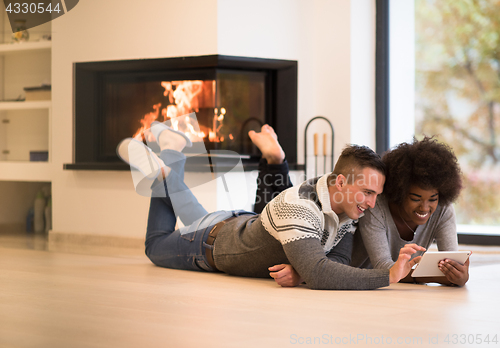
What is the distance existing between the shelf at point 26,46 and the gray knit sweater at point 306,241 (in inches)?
109

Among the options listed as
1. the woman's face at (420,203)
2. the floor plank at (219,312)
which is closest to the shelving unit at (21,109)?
the floor plank at (219,312)

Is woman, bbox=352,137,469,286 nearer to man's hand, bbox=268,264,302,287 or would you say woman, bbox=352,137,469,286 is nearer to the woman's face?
the woman's face

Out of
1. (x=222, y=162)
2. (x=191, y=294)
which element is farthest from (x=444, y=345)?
(x=222, y=162)

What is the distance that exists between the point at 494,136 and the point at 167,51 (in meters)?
2.40

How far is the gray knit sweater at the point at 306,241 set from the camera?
6.82 feet

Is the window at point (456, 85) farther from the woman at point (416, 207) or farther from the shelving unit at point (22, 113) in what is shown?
the shelving unit at point (22, 113)

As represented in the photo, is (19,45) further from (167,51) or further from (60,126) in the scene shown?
(167,51)

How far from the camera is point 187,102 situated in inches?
158

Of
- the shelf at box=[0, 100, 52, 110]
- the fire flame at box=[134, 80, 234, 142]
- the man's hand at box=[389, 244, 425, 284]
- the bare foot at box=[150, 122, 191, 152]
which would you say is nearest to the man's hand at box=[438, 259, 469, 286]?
the man's hand at box=[389, 244, 425, 284]

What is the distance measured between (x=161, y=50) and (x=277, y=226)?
7.36 feet

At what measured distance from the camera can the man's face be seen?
212 cm

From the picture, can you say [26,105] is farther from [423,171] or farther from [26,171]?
[423,171]

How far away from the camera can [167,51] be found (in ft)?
13.0

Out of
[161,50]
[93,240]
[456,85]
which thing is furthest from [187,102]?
[456,85]
